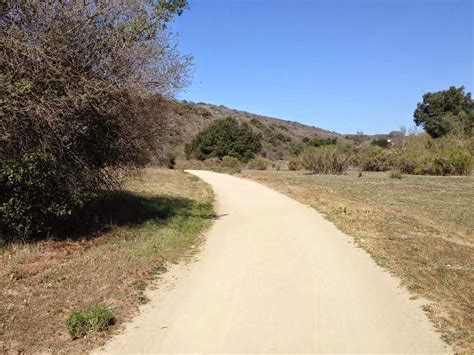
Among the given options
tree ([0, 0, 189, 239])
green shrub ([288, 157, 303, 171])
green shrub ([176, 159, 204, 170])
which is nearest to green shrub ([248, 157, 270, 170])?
green shrub ([288, 157, 303, 171])

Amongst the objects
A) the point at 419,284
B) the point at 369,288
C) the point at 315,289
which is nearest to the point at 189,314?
the point at 315,289

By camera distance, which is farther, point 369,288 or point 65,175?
point 65,175

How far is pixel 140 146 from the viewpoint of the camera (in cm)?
1155

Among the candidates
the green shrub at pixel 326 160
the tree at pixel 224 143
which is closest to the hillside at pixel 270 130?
the tree at pixel 224 143

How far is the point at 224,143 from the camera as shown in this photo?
207 feet

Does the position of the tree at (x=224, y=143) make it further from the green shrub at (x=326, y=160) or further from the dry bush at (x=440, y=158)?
the dry bush at (x=440, y=158)

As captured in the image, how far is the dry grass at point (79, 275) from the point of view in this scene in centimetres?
528

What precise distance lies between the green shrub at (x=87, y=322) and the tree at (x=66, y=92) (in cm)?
395

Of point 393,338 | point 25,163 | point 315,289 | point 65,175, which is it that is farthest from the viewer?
point 65,175

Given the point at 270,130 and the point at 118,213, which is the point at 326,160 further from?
the point at 270,130

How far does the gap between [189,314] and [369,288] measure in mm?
2761

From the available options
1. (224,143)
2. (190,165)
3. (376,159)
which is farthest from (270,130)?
(376,159)

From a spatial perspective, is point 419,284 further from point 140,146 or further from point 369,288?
point 140,146

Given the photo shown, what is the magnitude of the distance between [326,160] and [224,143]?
73.7 ft
